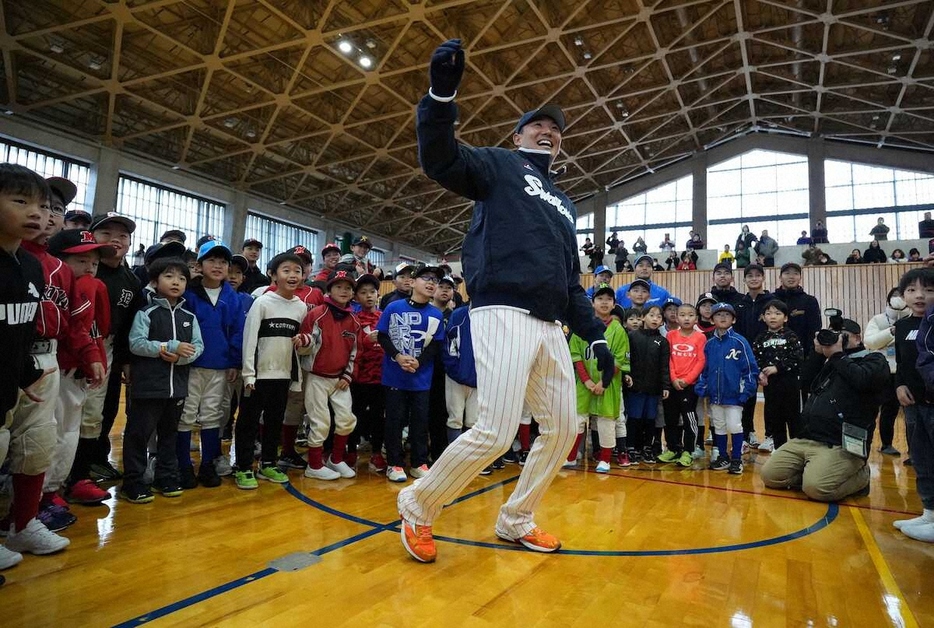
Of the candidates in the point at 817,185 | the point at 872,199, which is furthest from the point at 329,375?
the point at 872,199

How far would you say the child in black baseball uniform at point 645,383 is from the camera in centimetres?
482

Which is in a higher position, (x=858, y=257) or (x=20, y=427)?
(x=858, y=257)

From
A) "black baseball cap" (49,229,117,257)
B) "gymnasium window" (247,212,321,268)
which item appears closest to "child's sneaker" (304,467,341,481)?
"black baseball cap" (49,229,117,257)

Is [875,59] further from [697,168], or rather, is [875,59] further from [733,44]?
[697,168]

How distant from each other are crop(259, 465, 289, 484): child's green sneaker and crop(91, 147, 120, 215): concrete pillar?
15.1 meters

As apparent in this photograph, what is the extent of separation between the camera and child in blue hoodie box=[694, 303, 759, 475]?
462 centimetres

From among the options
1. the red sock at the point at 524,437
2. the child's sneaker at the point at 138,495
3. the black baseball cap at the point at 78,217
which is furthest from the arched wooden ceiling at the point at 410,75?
the child's sneaker at the point at 138,495

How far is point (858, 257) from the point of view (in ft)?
42.1

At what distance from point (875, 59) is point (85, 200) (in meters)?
23.9

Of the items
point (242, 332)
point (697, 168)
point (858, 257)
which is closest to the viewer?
point (242, 332)

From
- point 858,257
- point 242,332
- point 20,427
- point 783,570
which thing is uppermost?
point 858,257

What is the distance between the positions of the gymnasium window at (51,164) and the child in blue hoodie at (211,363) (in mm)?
12418

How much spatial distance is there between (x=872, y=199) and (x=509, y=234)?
77.0ft

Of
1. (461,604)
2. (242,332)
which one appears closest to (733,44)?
(242,332)
